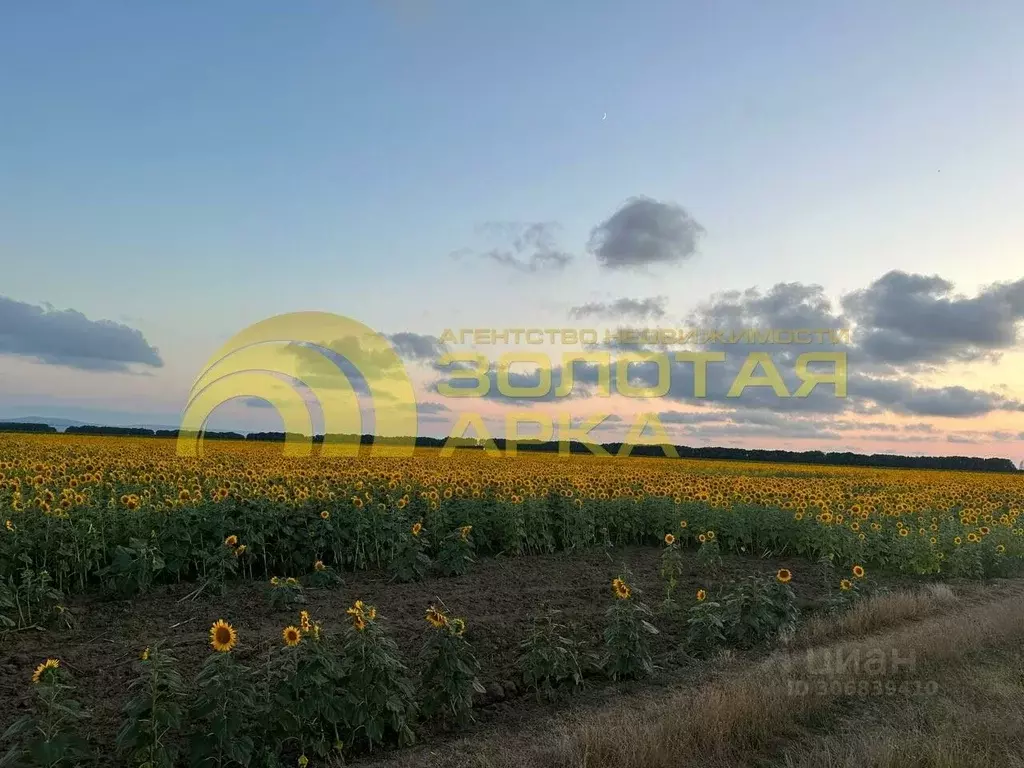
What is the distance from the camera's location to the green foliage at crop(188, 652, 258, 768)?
4750 mm

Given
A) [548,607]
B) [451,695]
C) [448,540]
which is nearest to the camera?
[451,695]

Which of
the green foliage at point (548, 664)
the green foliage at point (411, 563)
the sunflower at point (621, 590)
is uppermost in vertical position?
the sunflower at point (621, 590)

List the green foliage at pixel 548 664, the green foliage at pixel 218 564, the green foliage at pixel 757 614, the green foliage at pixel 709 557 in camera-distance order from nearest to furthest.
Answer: the green foliage at pixel 548 664, the green foliage at pixel 757 614, the green foliage at pixel 218 564, the green foliage at pixel 709 557

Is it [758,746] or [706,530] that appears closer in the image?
[758,746]

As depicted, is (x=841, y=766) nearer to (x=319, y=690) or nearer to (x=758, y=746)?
(x=758, y=746)

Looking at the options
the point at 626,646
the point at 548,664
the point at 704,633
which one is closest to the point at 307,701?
the point at 548,664

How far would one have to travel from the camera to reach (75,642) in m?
7.50

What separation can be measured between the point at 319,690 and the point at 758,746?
127 inches

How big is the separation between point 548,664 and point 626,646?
3.00 ft

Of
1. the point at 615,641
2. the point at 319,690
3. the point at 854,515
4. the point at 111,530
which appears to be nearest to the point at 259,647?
the point at 319,690

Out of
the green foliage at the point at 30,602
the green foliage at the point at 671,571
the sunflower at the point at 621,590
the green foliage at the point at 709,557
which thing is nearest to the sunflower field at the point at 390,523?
the green foliage at the point at 30,602

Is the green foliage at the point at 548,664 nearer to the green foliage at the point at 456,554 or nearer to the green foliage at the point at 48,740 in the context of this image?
the green foliage at the point at 48,740

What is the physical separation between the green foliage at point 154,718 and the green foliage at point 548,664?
3.01 metres

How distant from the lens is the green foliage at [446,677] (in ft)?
19.3
